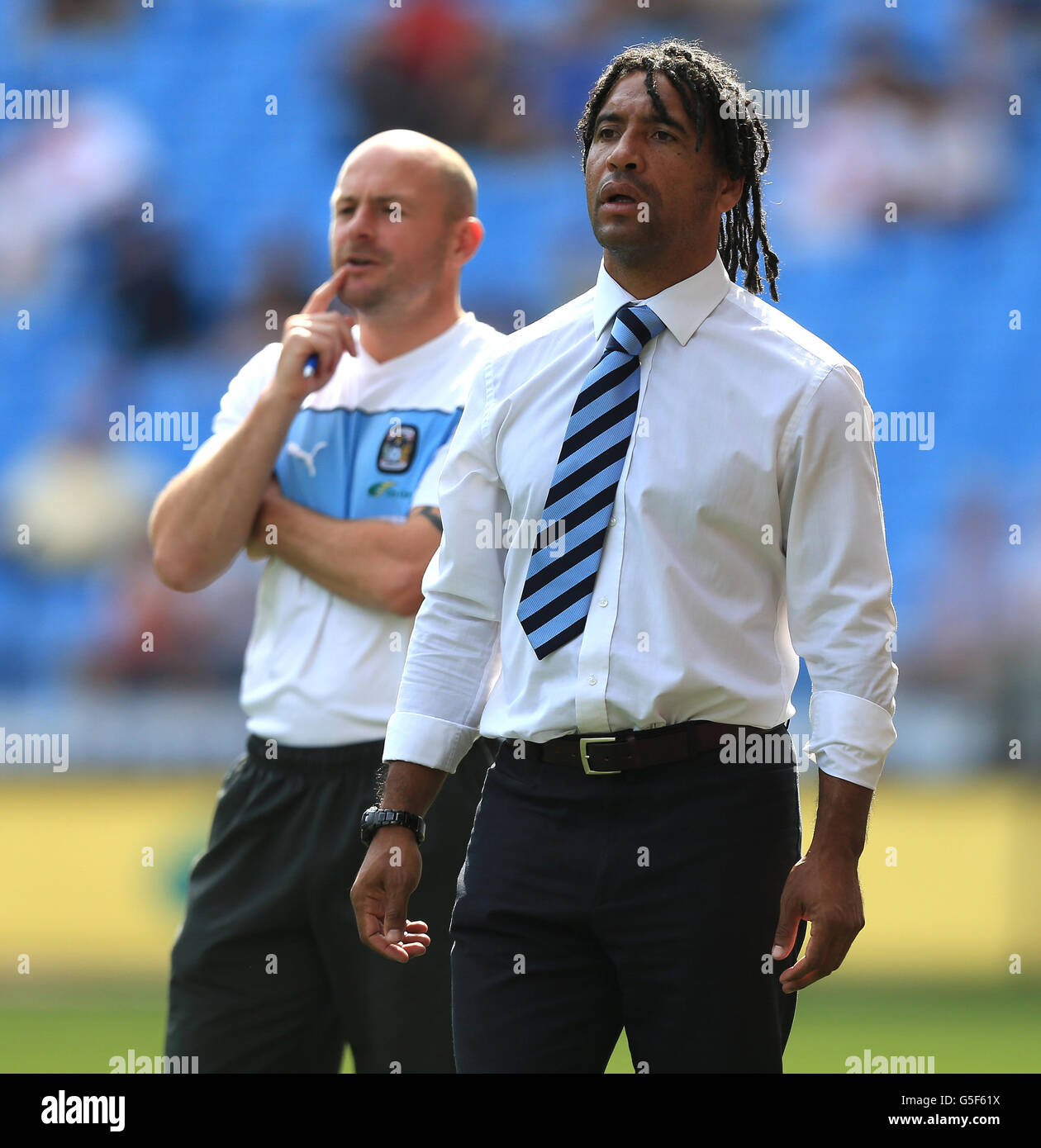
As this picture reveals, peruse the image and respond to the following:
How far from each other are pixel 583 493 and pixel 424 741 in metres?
0.41

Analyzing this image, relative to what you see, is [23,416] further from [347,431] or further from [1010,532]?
[347,431]

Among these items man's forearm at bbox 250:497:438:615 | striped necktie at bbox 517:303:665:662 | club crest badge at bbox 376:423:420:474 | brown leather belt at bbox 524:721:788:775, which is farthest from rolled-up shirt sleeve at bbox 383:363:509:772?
club crest badge at bbox 376:423:420:474

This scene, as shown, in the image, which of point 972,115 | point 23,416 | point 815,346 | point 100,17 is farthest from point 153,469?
point 815,346

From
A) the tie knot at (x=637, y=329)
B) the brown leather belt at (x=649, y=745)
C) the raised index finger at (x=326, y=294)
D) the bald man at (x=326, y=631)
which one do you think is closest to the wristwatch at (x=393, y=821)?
the brown leather belt at (x=649, y=745)

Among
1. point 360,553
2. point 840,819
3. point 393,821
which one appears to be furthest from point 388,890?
point 360,553

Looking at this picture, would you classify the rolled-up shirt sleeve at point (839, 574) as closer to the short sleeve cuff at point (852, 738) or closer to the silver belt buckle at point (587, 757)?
the short sleeve cuff at point (852, 738)

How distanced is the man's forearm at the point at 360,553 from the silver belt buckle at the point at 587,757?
719mm

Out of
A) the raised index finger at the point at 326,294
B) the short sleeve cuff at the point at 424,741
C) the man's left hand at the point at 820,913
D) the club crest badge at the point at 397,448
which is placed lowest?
the man's left hand at the point at 820,913

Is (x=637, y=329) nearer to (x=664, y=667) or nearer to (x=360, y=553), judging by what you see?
(x=664, y=667)

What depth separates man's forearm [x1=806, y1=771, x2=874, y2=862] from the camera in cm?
191

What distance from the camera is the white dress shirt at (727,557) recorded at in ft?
6.42

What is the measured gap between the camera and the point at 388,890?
2.11 meters

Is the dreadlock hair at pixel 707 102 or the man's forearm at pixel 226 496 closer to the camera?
the dreadlock hair at pixel 707 102

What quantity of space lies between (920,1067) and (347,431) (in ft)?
9.20
